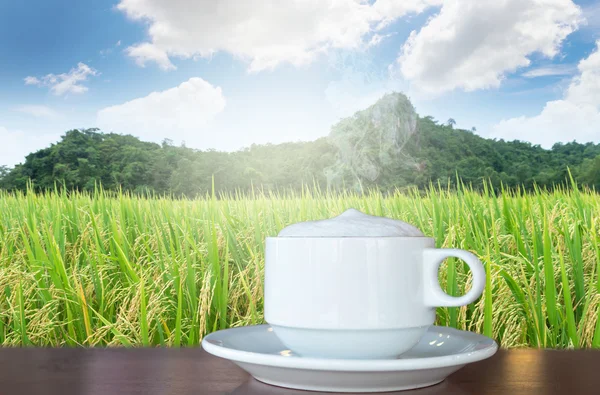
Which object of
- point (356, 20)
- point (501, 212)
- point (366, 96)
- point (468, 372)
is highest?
point (356, 20)

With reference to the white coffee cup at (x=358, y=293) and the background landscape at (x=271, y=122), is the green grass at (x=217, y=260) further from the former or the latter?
the white coffee cup at (x=358, y=293)

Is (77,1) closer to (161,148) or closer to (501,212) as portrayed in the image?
(161,148)

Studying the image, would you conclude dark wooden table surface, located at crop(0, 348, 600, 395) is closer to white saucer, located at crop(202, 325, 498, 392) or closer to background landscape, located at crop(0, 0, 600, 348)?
white saucer, located at crop(202, 325, 498, 392)

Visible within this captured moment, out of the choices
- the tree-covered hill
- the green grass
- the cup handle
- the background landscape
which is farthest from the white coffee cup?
the tree-covered hill

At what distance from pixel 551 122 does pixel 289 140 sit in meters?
0.96

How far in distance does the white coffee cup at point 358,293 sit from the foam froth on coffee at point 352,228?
3 centimetres

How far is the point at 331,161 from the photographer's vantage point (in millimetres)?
2035

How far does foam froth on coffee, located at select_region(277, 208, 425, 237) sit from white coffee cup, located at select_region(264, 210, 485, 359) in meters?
0.03

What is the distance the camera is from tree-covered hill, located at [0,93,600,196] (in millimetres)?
2018

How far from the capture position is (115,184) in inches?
80.4

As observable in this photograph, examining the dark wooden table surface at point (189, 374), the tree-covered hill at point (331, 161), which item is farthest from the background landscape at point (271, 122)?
the dark wooden table surface at point (189, 374)

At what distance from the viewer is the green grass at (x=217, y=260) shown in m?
1.57

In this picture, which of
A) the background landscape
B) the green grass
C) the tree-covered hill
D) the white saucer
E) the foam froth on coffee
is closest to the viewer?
the white saucer

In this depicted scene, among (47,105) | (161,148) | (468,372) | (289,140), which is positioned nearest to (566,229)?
(289,140)
